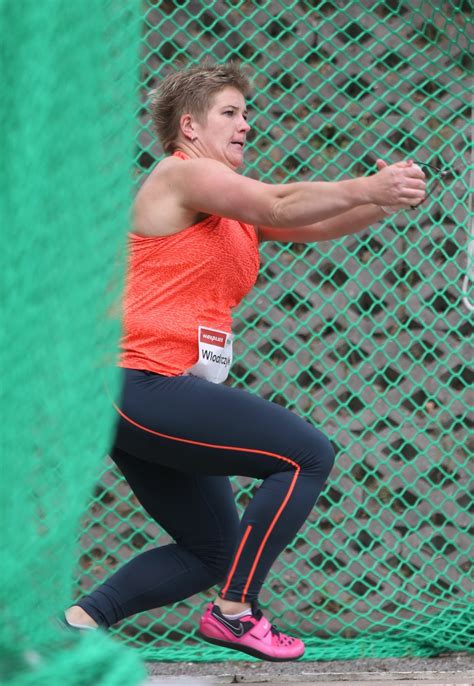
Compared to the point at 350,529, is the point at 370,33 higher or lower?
higher

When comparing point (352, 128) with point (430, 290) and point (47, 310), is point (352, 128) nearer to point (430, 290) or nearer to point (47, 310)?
point (430, 290)

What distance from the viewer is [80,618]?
2.23 m

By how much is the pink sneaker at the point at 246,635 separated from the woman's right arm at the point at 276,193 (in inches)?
30.4

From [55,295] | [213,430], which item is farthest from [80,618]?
[55,295]

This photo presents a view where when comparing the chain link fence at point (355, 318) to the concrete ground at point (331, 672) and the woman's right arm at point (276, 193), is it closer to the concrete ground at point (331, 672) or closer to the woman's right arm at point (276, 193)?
the concrete ground at point (331, 672)

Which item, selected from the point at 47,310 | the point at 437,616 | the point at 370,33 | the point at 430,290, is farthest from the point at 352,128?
the point at 47,310

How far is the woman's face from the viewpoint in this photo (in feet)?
7.43

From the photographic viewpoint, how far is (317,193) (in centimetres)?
186

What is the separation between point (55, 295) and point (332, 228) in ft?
4.46

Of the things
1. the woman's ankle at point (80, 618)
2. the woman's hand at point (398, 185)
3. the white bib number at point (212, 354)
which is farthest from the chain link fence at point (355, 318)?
the woman's hand at point (398, 185)

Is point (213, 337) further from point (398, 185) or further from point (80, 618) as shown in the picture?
point (80, 618)

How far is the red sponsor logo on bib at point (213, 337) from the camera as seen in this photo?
2094mm

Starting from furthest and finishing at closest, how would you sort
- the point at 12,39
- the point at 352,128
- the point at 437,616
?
the point at 352,128 → the point at 437,616 → the point at 12,39

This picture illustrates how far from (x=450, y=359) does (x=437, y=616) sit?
918 mm
